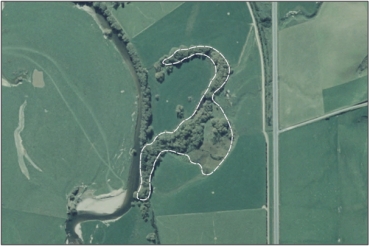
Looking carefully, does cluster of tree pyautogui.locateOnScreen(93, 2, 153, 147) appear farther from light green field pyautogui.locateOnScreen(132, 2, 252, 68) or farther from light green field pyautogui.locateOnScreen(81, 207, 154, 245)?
light green field pyautogui.locateOnScreen(81, 207, 154, 245)

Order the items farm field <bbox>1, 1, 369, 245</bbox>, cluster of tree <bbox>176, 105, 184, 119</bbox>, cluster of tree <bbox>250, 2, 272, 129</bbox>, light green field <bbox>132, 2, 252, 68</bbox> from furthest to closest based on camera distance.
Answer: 1. cluster of tree <bbox>250, 2, 272, 129</bbox>
2. light green field <bbox>132, 2, 252, 68</bbox>
3. cluster of tree <bbox>176, 105, 184, 119</bbox>
4. farm field <bbox>1, 1, 369, 245</bbox>

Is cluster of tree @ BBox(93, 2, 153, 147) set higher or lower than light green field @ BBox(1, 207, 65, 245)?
higher

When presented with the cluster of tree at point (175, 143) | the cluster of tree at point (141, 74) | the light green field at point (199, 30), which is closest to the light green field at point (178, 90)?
the cluster of tree at point (141, 74)

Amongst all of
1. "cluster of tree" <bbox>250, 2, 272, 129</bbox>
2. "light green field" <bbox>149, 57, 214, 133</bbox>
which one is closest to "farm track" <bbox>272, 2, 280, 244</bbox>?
"cluster of tree" <bbox>250, 2, 272, 129</bbox>

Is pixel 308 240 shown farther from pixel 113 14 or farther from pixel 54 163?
pixel 113 14

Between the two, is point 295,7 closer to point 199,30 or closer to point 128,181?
point 199,30

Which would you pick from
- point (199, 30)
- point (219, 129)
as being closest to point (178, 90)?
point (219, 129)
